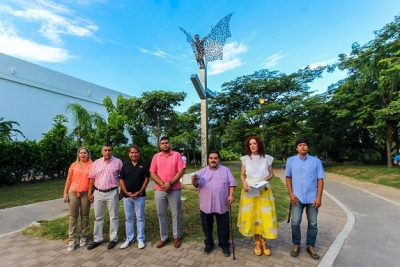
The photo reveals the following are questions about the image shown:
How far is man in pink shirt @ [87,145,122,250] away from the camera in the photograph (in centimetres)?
370

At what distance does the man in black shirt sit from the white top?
152 centimetres

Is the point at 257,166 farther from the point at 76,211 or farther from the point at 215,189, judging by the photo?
the point at 76,211

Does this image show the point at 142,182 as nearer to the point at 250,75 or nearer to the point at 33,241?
the point at 33,241

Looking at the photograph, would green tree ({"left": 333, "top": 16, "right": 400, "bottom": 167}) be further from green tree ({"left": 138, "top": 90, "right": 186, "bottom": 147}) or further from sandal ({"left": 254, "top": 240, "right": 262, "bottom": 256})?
green tree ({"left": 138, "top": 90, "right": 186, "bottom": 147})

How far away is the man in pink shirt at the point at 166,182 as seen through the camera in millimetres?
3625

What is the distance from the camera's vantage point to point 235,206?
6.02 m

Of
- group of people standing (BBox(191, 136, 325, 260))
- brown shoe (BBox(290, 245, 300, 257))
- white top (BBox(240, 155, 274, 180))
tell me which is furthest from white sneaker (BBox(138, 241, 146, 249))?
brown shoe (BBox(290, 245, 300, 257))

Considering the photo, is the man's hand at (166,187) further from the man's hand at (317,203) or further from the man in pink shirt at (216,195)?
the man's hand at (317,203)

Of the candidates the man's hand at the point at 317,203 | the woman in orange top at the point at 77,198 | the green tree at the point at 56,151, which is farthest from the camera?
the green tree at the point at 56,151

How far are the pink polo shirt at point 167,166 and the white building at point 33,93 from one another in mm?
15039

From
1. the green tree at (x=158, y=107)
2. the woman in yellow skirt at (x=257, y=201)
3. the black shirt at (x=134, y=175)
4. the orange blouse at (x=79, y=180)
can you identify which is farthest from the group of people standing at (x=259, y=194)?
the green tree at (x=158, y=107)

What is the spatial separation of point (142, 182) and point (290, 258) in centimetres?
231

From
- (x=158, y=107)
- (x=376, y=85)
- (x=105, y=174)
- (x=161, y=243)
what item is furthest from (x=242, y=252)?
(x=376, y=85)

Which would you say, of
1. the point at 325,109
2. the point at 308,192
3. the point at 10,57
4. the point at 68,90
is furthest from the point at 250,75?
the point at 308,192
